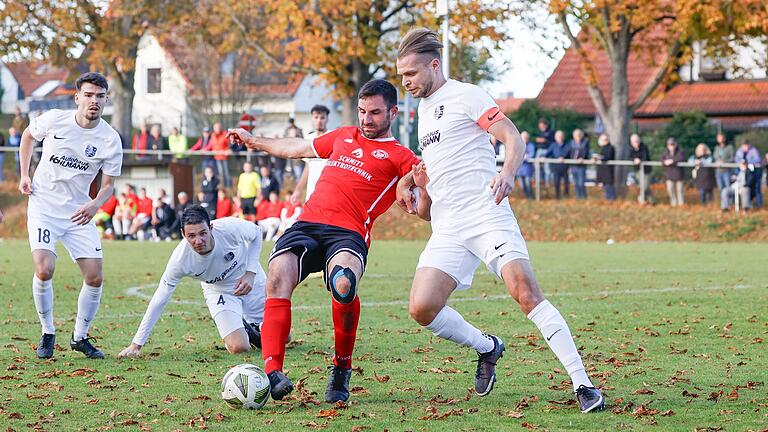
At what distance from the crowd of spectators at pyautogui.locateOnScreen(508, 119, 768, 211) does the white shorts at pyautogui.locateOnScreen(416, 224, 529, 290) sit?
19011mm

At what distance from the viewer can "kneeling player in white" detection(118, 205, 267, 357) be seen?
9234 millimetres

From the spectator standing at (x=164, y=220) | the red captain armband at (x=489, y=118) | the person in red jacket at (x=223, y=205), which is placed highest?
the red captain armband at (x=489, y=118)

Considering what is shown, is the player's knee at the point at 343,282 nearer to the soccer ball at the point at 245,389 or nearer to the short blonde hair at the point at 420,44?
the soccer ball at the point at 245,389

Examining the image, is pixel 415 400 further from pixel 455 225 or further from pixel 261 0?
pixel 261 0

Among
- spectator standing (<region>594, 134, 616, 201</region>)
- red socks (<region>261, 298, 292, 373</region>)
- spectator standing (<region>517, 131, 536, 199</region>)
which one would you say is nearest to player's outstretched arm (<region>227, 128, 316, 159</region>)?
red socks (<region>261, 298, 292, 373</region>)

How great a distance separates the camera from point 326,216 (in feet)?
25.0

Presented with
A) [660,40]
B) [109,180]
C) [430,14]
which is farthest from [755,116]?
Result: [109,180]

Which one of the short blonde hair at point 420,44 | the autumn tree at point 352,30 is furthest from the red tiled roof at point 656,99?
the short blonde hair at point 420,44

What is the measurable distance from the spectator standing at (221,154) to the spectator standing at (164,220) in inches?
90.0

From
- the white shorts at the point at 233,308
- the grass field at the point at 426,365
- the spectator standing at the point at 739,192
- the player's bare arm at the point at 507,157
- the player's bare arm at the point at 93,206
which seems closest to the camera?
the grass field at the point at 426,365

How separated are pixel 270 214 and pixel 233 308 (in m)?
18.3

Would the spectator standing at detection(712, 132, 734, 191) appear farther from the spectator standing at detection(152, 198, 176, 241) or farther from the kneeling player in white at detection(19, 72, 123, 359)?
the kneeling player in white at detection(19, 72, 123, 359)

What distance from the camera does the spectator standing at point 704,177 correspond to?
2767 cm

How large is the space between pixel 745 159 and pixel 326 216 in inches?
831
